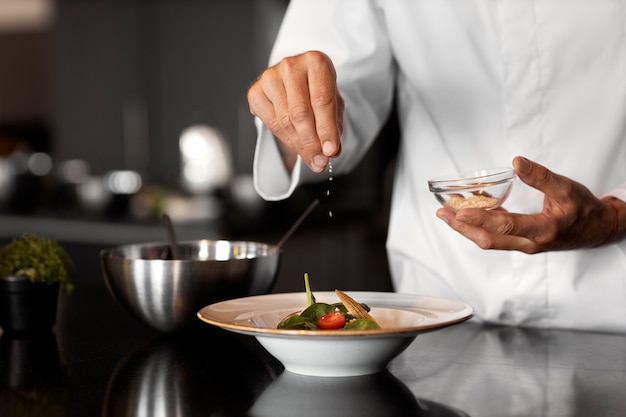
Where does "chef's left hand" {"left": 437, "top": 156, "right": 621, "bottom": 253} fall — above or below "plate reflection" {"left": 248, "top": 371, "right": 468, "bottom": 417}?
above

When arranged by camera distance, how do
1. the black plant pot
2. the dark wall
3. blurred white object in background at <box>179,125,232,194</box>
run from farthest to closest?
the dark wall < blurred white object in background at <box>179,125,232,194</box> < the black plant pot

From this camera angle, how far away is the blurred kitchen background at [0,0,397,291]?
3846 mm

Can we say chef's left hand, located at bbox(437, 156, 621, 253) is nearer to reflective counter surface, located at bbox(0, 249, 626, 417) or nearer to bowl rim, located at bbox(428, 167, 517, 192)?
bowl rim, located at bbox(428, 167, 517, 192)

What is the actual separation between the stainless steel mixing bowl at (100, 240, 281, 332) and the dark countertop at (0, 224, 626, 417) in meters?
0.04

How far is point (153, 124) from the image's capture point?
535 centimetres

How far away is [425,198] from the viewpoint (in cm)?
148

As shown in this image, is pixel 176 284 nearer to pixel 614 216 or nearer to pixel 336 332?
pixel 336 332

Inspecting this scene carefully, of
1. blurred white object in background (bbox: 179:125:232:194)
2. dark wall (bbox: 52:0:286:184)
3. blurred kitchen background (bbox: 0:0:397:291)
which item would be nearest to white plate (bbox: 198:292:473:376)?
blurred kitchen background (bbox: 0:0:397:291)

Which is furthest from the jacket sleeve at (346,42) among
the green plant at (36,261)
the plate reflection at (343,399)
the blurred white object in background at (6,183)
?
the blurred white object in background at (6,183)

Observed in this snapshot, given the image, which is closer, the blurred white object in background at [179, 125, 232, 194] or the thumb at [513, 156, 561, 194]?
the thumb at [513, 156, 561, 194]

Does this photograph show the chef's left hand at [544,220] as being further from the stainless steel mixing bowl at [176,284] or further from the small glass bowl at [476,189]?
the stainless steel mixing bowl at [176,284]

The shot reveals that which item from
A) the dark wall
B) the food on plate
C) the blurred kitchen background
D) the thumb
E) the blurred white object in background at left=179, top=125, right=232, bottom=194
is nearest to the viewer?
the food on plate

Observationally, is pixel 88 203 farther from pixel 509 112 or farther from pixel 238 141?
pixel 509 112

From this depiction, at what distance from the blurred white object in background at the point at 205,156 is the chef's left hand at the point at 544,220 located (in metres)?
3.51
